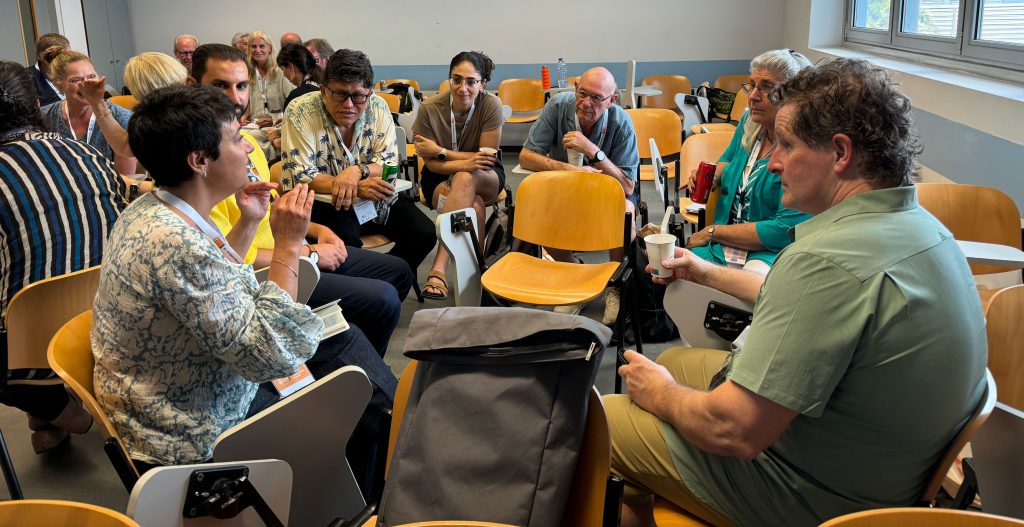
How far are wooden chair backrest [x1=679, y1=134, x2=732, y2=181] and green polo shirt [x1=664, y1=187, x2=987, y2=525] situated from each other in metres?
2.92

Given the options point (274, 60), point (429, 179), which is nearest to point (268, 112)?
point (274, 60)

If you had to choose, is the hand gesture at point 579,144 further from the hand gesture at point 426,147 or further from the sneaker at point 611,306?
the hand gesture at point 426,147

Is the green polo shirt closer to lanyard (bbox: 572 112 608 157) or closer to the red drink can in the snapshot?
the red drink can

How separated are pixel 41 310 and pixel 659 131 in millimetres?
3958

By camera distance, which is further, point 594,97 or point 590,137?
point 590,137

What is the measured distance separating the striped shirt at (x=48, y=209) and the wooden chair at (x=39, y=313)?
0.70ft

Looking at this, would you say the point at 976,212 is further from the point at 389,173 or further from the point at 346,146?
the point at 346,146

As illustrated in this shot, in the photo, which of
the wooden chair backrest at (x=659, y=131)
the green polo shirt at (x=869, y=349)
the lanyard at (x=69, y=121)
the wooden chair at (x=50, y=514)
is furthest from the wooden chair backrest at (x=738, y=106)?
the wooden chair at (x=50, y=514)

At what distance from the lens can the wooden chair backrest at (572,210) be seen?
11.2ft

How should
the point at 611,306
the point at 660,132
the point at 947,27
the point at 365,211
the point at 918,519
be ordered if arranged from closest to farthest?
1. the point at 918,519
2. the point at 365,211
3. the point at 611,306
4. the point at 947,27
5. the point at 660,132

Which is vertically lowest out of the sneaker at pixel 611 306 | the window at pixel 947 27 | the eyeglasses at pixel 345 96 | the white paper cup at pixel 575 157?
the sneaker at pixel 611 306

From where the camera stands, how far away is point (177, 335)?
5.66ft

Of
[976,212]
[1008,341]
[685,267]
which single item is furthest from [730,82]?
[1008,341]

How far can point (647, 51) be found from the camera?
851cm
